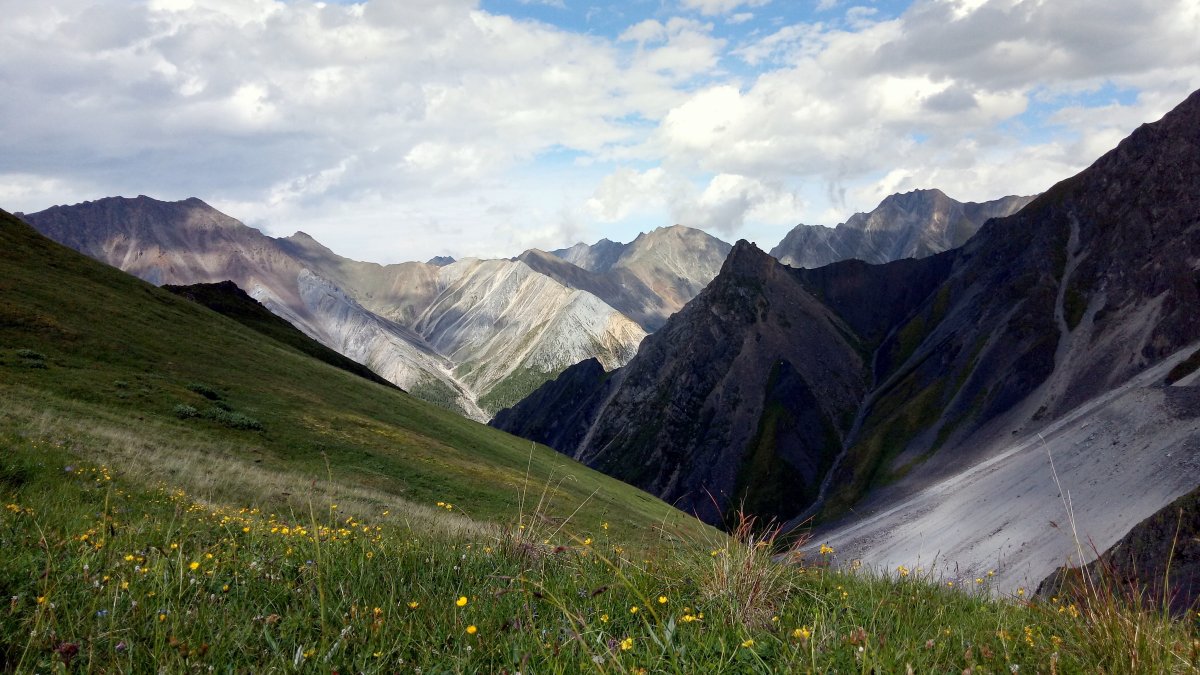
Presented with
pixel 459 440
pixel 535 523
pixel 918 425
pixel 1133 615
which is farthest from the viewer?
pixel 918 425

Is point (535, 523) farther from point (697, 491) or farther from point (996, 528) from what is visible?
point (697, 491)

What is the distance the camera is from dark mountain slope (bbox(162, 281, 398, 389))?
254ft

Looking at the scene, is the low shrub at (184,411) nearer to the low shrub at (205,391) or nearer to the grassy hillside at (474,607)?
the low shrub at (205,391)

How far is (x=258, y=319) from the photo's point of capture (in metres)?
83.4

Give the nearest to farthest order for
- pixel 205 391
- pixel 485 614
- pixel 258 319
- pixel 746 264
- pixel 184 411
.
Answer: pixel 485 614
pixel 184 411
pixel 205 391
pixel 258 319
pixel 746 264

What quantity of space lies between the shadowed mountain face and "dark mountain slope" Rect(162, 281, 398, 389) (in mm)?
48956

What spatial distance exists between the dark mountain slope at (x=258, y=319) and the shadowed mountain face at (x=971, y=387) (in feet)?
161

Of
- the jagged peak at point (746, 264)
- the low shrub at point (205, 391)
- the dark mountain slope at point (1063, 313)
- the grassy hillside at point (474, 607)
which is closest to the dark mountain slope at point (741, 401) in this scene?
the jagged peak at point (746, 264)

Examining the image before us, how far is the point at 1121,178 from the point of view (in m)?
138

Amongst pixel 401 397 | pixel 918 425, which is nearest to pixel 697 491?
pixel 918 425

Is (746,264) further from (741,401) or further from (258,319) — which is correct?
(258,319)

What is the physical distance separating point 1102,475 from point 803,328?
4726 inches

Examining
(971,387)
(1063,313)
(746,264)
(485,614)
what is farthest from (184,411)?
(746,264)

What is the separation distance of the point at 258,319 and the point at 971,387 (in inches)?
5113
